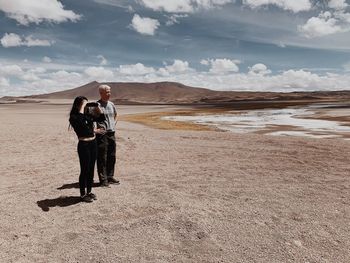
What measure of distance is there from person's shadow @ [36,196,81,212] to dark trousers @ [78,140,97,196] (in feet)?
1.29

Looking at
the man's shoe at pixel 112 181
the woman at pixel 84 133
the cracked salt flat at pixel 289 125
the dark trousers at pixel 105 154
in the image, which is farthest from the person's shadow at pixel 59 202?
the cracked salt flat at pixel 289 125

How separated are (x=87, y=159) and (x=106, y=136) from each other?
4.23ft

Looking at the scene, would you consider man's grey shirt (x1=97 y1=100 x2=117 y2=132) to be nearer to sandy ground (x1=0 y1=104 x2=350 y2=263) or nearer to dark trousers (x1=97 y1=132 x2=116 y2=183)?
dark trousers (x1=97 y1=132 x2=116 y2=183)

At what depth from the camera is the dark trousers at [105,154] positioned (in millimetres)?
9234

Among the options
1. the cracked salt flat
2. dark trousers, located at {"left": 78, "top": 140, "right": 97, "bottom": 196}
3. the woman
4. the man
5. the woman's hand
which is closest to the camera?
the woman

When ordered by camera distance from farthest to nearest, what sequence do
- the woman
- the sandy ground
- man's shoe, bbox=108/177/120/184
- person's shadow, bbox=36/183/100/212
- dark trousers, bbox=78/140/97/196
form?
man's shoe, bbox=108/177/120/184 < person's shadow, bbox=36/183/100/212 < dark trousers, bbox=78/140/97/196 < the woman < the sandy ground

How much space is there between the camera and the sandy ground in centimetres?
615

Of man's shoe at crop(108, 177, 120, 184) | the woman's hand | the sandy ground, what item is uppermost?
the woman's hand

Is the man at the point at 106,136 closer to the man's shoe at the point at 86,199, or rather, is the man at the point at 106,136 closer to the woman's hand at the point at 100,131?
the woman's hand at the point at 100,131

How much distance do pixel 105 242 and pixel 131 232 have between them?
570 mm

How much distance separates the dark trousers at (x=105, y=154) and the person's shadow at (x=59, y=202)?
0.95 metres

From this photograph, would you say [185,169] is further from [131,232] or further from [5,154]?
[5,154]

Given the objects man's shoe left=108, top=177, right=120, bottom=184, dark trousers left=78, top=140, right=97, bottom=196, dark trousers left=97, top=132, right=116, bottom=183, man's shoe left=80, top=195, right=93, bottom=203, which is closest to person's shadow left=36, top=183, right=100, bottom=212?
man's shoe left=80, top=195, right=93, bottom=203

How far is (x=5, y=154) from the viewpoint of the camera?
15.3 m
